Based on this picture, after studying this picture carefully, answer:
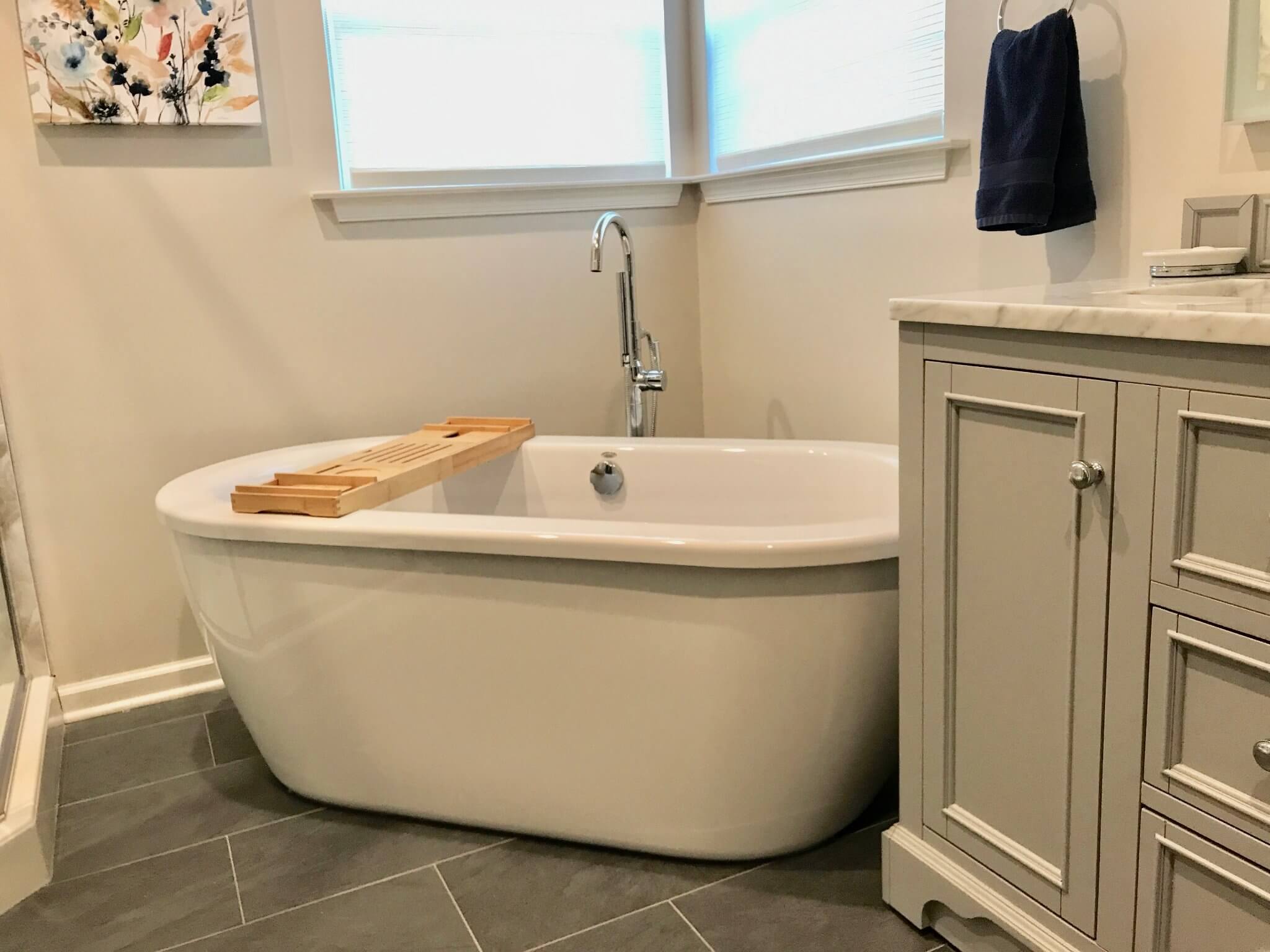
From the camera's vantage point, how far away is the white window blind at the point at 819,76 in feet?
6.94

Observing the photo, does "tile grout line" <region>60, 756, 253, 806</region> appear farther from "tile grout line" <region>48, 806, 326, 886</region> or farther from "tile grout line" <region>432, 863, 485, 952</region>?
"tile grout line" <region>432, 863, 485, 952</region>

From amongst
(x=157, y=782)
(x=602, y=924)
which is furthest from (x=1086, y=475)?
(x=157, y=782)

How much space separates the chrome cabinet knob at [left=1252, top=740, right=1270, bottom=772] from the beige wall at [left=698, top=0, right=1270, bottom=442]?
2.76ft

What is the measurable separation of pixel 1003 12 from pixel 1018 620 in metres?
1.12

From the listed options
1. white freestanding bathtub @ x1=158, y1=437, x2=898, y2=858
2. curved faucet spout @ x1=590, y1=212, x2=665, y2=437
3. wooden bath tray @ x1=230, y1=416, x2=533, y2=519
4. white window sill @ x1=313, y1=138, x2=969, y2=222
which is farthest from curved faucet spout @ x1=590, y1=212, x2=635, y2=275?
white freestanding bathtub @ x1=158, y1=437, x2=898, y2=858

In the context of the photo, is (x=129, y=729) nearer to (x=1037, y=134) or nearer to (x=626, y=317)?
(x=626, y=317)

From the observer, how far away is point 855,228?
2295 millimetres

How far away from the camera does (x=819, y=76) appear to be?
7.88 feet

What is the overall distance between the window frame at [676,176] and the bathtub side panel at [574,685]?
1.02 m

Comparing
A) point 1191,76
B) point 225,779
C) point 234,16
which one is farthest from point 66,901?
point 1191,76

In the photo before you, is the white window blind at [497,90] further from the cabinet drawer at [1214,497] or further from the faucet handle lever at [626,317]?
the cabinet drawer at [1214,497]

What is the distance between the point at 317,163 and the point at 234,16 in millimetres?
354

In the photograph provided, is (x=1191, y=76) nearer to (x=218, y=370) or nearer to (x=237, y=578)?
(x=237, y=578)

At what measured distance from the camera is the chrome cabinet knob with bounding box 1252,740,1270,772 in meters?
1.01
